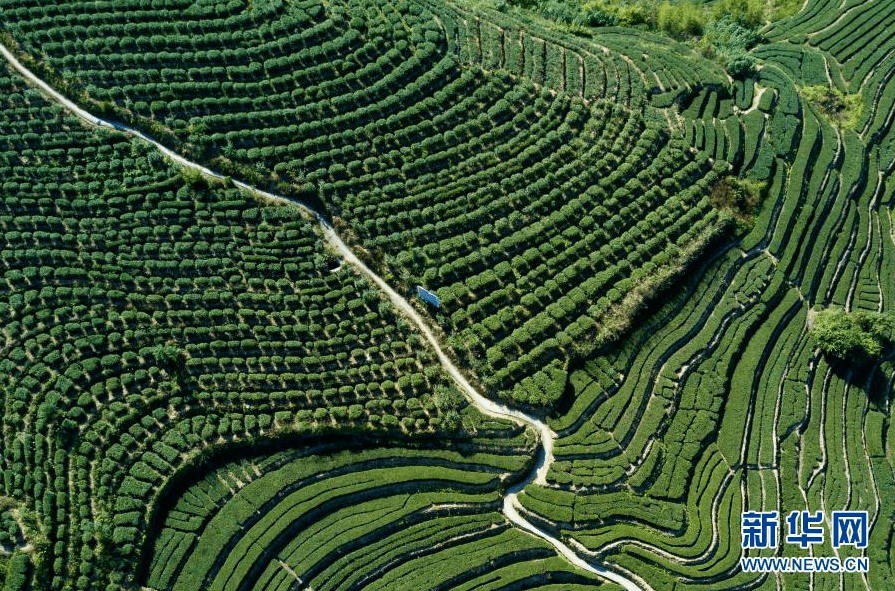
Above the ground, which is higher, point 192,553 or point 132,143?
point 132,143

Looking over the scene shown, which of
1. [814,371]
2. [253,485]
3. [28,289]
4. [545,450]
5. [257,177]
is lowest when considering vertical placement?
[253,485]

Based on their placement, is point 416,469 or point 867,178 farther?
point 867,178

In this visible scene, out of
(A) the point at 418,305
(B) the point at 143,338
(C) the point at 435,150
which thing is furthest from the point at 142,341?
(C) the point at 435,150

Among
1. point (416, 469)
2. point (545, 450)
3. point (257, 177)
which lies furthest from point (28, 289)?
point (545, 450)

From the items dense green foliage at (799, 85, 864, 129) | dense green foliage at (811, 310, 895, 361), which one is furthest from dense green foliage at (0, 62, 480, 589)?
dense green foliage at (799, 85, 864, 129)

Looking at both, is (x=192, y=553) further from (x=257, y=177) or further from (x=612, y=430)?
(x=612, y=430)
